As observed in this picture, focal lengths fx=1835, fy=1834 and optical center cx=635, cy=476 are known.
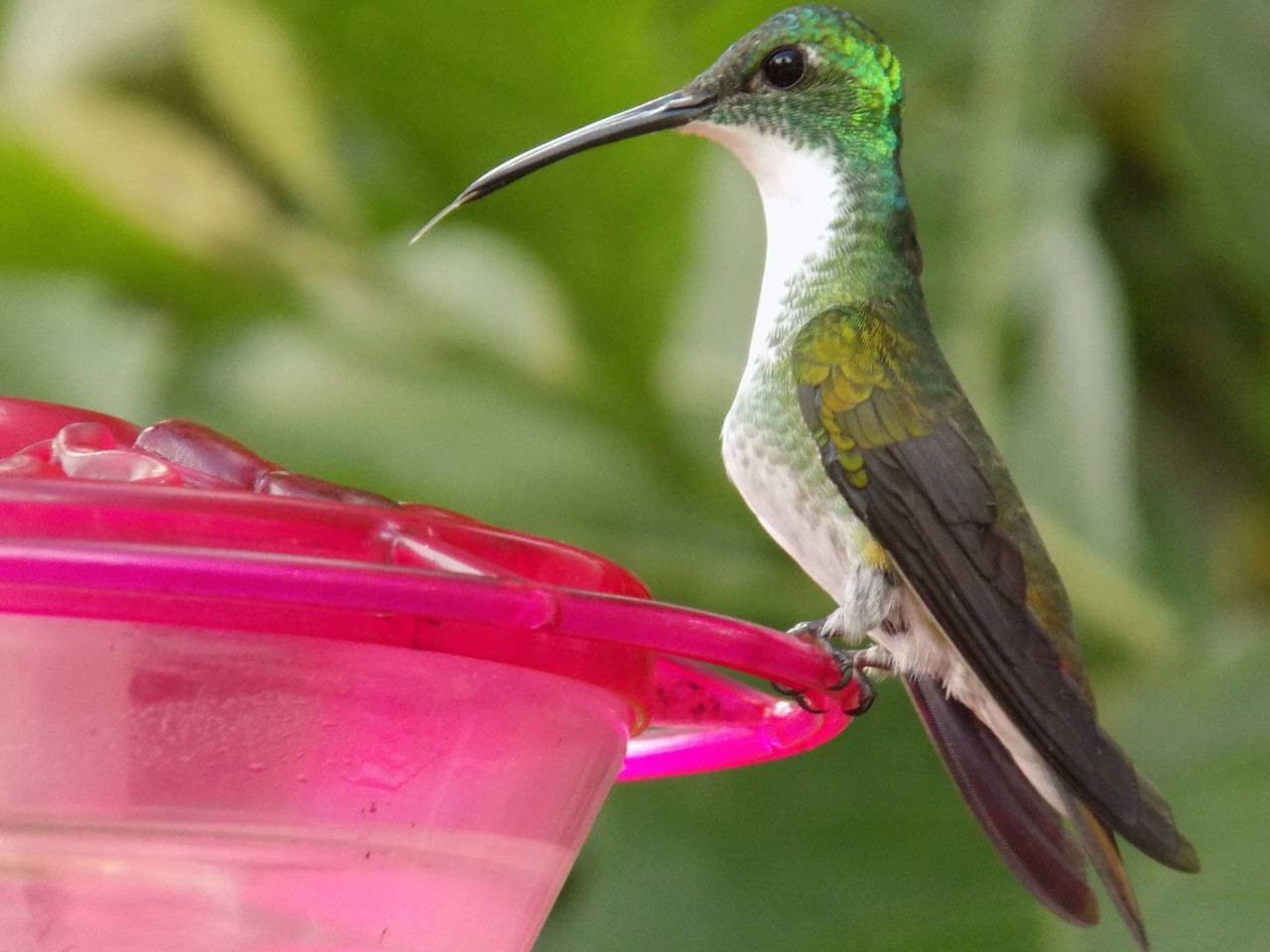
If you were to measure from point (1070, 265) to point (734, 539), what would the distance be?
0.58 meters

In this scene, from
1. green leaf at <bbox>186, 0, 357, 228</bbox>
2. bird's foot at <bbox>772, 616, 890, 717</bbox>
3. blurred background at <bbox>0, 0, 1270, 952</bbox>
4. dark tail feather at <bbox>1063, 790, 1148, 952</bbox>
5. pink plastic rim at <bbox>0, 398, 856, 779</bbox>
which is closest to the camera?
pink plastic rim at <bbox>0, 398, 856, 779</bbox>

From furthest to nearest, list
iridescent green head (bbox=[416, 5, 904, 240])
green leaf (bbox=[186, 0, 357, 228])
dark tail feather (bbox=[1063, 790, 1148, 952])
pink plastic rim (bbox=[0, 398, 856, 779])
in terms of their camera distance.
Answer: green leaf (bbox=[186, 0, 357, 228]) < iridescent green head (bbox=[416, 5, 904, 240]) < dark tail feather (bbox=[1063, 790, 1148, 952]) < pink plastic rim (bbox=[0, 398, 856, 779])

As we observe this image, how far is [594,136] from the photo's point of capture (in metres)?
1.33

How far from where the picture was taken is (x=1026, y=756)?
1.42 metres

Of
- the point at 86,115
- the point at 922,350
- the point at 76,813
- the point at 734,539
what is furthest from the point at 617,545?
the point at 76,813

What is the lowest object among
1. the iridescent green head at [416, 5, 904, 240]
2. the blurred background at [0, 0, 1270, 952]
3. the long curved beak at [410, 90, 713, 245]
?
the blurred background at [0, 0, 1270, 952]

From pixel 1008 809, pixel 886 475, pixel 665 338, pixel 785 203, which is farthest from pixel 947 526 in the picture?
pixel 665 338

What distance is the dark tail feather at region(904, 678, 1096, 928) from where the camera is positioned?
4.58 ft

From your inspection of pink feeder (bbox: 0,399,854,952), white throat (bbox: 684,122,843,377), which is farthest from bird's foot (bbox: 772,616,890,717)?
white throat (bbox: 684,122,843,377)

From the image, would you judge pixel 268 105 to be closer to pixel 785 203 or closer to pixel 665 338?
pixel 665 338

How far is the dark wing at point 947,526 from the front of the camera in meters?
1.24

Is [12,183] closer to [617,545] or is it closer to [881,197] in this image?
[617,545]

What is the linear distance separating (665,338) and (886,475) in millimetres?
627

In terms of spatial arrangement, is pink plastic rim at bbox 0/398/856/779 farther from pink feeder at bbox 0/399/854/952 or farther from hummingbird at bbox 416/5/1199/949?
hummingbird at bbox 416/5/1199/949
